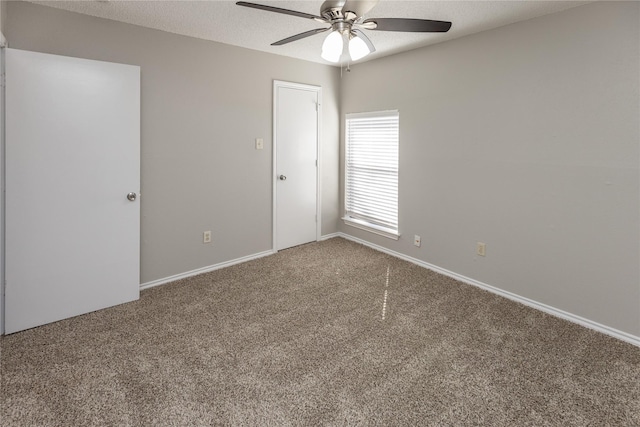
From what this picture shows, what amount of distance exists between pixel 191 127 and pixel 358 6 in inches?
86.8

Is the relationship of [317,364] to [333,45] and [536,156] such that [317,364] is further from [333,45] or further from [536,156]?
[536,156]

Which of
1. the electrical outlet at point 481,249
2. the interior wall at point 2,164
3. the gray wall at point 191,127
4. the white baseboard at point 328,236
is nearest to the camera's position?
the interior wall at point 2,164

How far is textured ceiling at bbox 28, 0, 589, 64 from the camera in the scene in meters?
2.59

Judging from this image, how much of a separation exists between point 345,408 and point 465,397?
65 centimetres

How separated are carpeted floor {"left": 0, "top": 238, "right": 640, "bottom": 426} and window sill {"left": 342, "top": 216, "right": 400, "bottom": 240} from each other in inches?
43.0

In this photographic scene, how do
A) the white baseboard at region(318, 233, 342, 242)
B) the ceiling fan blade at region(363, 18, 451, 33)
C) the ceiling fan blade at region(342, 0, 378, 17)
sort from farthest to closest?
1. the white baseboard at region(318, 233, 342, 242)
2. the ceiling fan blade at region(363, 18, 451, 33)
3. the ceiling fan blade at region(342, 0, 378, 17)

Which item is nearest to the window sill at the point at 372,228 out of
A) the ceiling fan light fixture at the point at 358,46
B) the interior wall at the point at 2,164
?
the ceiling fan light fixture at the point at 358,46

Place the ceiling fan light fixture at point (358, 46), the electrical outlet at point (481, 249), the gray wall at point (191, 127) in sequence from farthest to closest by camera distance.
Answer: the electrical outlet at point (481, 249)
the gray wall at point (191, 127)
the ceiling fan light fixture at point (358, 46)

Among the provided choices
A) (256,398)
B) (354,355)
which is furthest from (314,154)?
(256,398)

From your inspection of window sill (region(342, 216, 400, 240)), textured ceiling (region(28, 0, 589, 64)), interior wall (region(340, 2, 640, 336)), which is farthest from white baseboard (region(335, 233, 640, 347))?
textured ceiling (region(28, 0, 589, 64))

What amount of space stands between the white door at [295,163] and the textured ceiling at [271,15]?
36.0 inches

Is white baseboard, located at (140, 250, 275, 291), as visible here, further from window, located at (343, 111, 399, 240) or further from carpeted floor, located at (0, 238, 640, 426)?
window, located at (343, 111, 399, 240)

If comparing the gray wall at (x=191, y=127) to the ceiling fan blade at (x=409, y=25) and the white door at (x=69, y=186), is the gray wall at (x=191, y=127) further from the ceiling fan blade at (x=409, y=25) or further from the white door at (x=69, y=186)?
the ceiling fan blade at (x=409, y=25)

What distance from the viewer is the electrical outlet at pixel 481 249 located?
11.0ft
